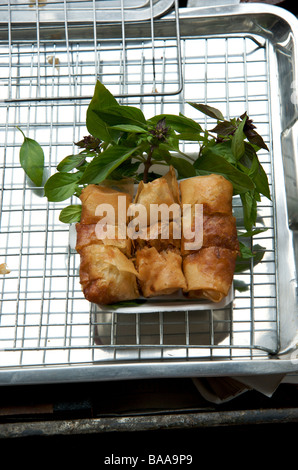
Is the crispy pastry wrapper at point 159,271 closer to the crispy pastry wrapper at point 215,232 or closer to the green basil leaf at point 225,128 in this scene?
the crispy pastry wrapper at point 215,232

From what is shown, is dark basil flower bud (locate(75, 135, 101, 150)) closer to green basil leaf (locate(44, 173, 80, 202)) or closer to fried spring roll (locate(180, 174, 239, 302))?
green basil leaf (locate(44, 173, 80, 202))

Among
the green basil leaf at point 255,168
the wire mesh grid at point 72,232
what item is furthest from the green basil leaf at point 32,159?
the green basil leaf at point 255,168

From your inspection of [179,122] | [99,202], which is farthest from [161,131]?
[99,202]

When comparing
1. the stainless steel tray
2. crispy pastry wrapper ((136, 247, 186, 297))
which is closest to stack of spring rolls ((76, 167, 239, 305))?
crispy pastry wrapper ((136, 247, 186, 297))

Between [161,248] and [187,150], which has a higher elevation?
[187,150]

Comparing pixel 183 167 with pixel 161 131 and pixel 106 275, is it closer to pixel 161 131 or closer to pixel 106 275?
pixel 161 131

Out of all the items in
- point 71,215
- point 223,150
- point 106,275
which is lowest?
point 106,275
